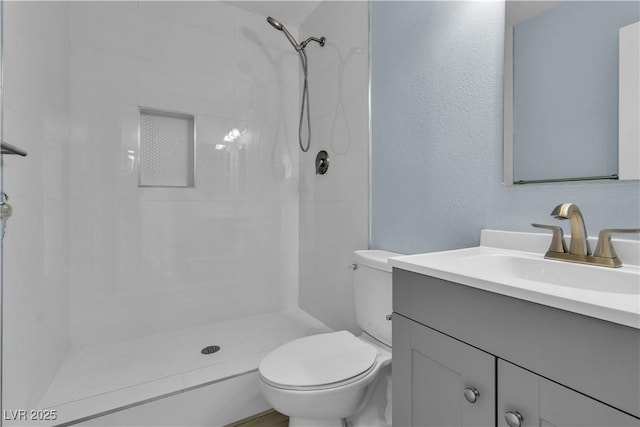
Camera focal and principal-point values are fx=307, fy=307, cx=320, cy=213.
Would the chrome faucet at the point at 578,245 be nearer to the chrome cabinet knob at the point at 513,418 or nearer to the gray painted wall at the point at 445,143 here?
the gray painted wall at the point at 445,143

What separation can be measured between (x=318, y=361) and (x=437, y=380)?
0.57 meters

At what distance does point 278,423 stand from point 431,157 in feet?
4.47

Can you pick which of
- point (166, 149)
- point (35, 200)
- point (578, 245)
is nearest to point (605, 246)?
point (578, 245)

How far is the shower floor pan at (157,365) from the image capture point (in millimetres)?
1262

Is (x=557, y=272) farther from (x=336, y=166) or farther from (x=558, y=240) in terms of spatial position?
(x=336, y=166)

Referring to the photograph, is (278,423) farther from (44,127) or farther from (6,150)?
(44,127)

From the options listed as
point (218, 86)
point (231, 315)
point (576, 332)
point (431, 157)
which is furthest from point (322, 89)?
point (576, 332)

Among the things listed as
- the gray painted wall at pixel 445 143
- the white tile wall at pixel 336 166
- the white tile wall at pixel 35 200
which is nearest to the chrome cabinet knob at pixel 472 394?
the gray painted wall at pixel 445 143

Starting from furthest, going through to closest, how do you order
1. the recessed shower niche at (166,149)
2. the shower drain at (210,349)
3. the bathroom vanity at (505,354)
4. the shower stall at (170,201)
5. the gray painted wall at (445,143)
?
the recessed shower niche at (166,149) < the shower drain at (210,349) < the shower stall at (170,201) < the gray painted wall at (445,143) < the bathroom vanity at (505,354)

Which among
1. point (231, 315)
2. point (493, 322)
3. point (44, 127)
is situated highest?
point (44, 127)

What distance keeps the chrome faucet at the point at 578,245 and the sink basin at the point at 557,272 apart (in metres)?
0.04

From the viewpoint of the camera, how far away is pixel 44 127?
1.38 meters

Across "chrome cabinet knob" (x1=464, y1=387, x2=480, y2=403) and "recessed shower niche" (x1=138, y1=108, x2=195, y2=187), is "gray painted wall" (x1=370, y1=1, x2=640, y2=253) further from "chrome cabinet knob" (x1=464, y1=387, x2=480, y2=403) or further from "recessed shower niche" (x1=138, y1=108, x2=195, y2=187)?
"recessed shower niche" (x1=138, y1=108, x2=195, y2=187)

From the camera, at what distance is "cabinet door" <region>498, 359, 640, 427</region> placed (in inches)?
Result: 18.1
